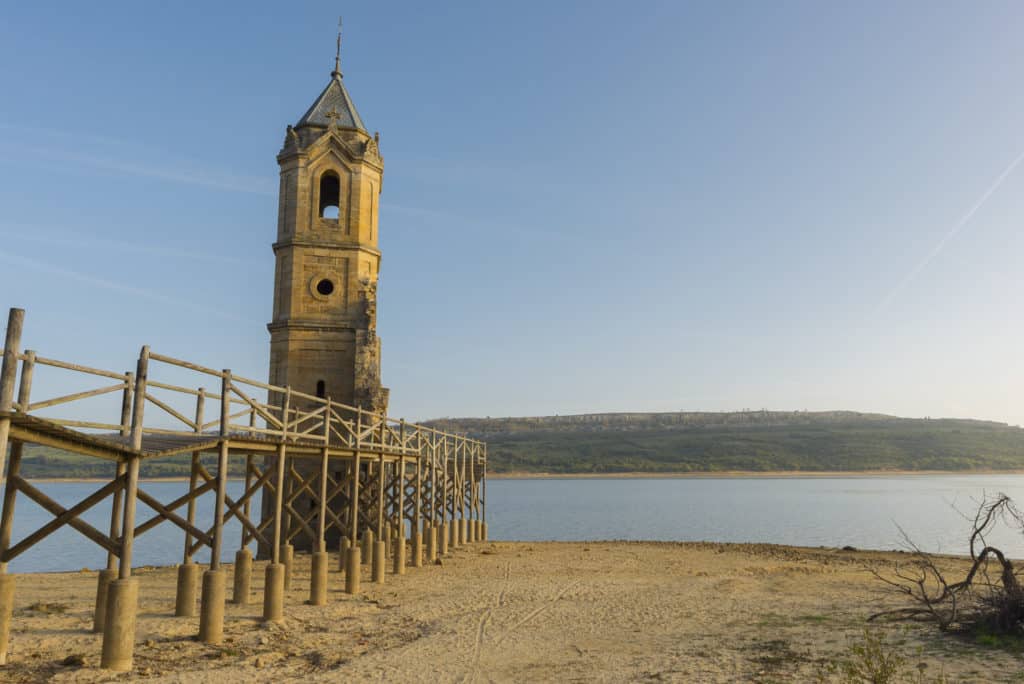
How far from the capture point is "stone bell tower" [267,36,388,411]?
96.2 ft

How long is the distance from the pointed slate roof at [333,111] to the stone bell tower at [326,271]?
0.07 metres

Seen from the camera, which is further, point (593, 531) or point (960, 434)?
point (960, 434)

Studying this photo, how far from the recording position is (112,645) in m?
10.4

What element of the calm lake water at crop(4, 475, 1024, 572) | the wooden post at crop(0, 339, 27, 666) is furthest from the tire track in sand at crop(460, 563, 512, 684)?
the calm lake water at crop(4, 475, 1024, 572)

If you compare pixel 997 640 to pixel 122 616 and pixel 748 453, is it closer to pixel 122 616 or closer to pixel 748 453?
pixel 122 616

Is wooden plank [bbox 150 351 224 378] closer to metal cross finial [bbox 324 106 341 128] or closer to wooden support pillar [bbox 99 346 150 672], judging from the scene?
wooden support pillar [bbox 99 346 150 672]

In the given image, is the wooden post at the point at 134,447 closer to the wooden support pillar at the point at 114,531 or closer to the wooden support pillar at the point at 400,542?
the wooden support pillar at the point at 114,531

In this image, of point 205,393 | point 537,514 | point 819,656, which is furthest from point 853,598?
point 537,514

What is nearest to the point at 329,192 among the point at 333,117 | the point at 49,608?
the point at 333,117

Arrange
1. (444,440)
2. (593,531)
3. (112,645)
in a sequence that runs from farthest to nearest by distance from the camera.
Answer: (593,531) < (444,440) < (112,645)

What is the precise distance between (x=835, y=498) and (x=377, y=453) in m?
93.5

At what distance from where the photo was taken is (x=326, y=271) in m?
30.0

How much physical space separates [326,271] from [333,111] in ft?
23.9

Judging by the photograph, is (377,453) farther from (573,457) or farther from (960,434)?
(960,434)
